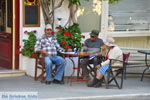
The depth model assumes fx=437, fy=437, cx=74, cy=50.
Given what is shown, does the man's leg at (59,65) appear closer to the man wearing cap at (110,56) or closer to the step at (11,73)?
the man wearing cap at (110,56)

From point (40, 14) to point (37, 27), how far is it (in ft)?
1.17

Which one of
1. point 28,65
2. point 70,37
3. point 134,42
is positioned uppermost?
point 70,37

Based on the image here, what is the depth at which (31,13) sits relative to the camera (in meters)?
11.6

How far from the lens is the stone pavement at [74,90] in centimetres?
930

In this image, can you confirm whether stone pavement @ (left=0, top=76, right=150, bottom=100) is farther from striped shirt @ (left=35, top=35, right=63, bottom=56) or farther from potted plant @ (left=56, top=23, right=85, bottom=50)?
potted plant @ (left=56, top=23, right=85, bottom=50)

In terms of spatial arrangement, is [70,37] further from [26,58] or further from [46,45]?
[26,58]

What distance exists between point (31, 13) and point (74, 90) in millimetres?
2722

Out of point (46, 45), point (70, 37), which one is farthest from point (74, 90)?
point (70, 37)

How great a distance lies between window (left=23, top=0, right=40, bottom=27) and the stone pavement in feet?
4.80

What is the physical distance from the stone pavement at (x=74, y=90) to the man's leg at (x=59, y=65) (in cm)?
22

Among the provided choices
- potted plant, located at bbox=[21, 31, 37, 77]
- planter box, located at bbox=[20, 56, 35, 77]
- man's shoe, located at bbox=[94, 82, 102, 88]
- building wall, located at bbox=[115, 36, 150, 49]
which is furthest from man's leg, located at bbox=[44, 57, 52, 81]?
building wall, located at bbox=[115, 36, 150, 49]

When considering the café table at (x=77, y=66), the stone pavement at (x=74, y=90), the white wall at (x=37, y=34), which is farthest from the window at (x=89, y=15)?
the stone pavement at (x=74, y=90)

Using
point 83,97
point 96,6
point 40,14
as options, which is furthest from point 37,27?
point 83,97

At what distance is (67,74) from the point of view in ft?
37.7
